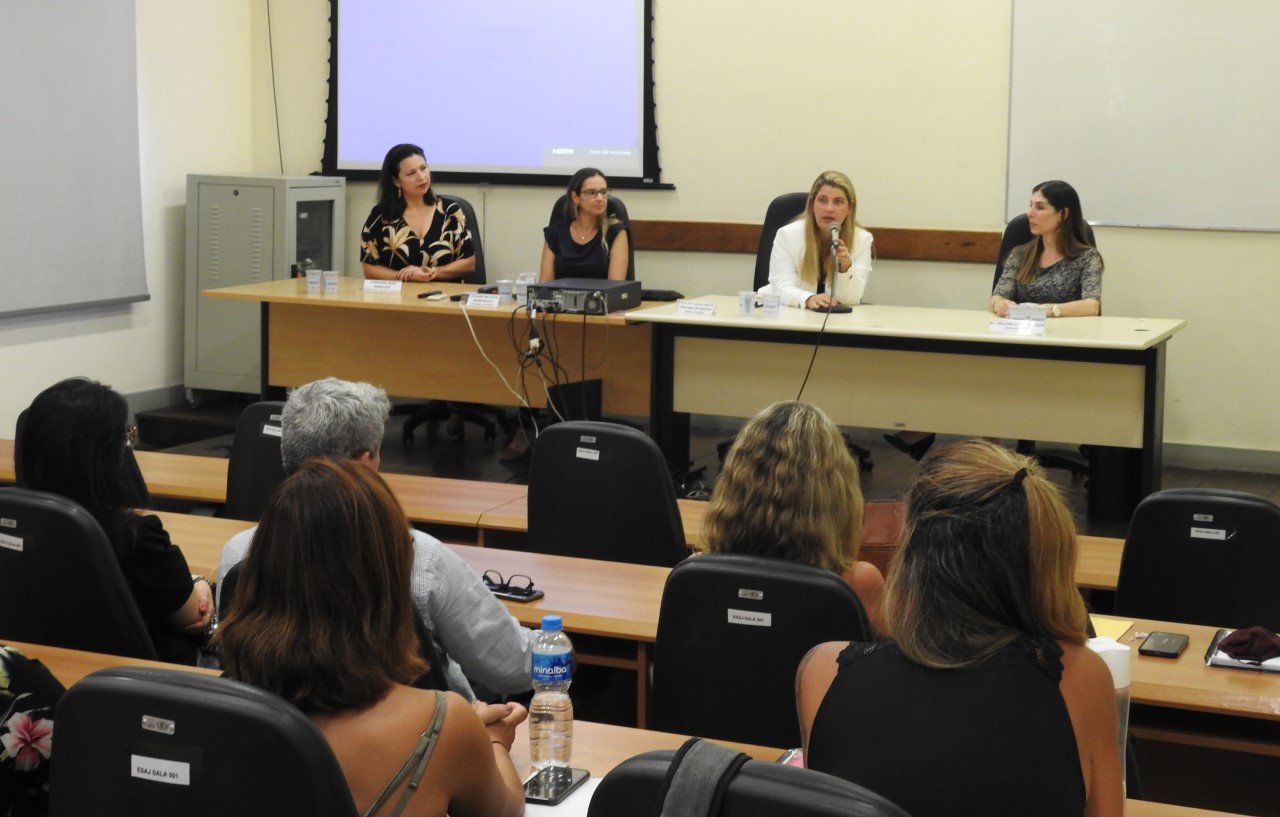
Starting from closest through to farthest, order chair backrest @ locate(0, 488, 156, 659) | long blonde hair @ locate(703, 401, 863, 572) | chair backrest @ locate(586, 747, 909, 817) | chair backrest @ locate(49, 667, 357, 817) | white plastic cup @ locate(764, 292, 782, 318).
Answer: chair backrest @ locate(586, 747, 909, 817) → chair backrest @ locate(49, 667, 357, 817) → long blonde hair @ locate(703, 401, 863, 572) → chair backrest @ locate(0, 488, 156, 659) → white plastic cup @ locate(764, 292, 782, 318)

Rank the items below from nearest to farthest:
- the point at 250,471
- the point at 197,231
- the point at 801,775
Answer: the point at 801,775, the point at 250,471, the point at 197,231

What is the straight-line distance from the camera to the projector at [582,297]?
5348 millimetres

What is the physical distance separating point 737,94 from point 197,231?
288cm

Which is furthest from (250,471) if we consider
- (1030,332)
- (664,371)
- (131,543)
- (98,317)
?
(98,317)

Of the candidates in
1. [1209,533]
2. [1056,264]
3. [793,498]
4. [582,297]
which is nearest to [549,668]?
[793,498]

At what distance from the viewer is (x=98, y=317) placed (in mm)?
6699

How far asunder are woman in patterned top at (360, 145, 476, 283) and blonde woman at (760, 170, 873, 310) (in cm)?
155

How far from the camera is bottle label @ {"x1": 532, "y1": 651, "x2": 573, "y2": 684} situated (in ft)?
6.49

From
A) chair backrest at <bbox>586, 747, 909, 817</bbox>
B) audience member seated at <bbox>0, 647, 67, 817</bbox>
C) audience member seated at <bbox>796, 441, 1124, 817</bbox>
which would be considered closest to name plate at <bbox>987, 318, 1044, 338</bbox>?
audience member seated at <bbox>796, 441, 1124, 817</bbox>

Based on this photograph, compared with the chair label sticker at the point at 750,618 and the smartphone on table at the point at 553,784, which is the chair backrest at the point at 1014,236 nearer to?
the chair label sticker at the point at 750,618

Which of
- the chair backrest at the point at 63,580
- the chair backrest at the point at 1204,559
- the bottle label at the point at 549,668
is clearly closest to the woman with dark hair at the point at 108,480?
the chair backrest at the point at 63,580

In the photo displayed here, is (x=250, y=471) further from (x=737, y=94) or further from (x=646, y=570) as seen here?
(x=737, y=94)

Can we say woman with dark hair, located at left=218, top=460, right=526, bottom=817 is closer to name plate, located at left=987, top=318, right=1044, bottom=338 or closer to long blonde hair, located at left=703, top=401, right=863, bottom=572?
long blonde hair, located at left=703, top=401, right=863, bottom=572

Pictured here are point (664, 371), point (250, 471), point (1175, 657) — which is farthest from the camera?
point (664, 371)
